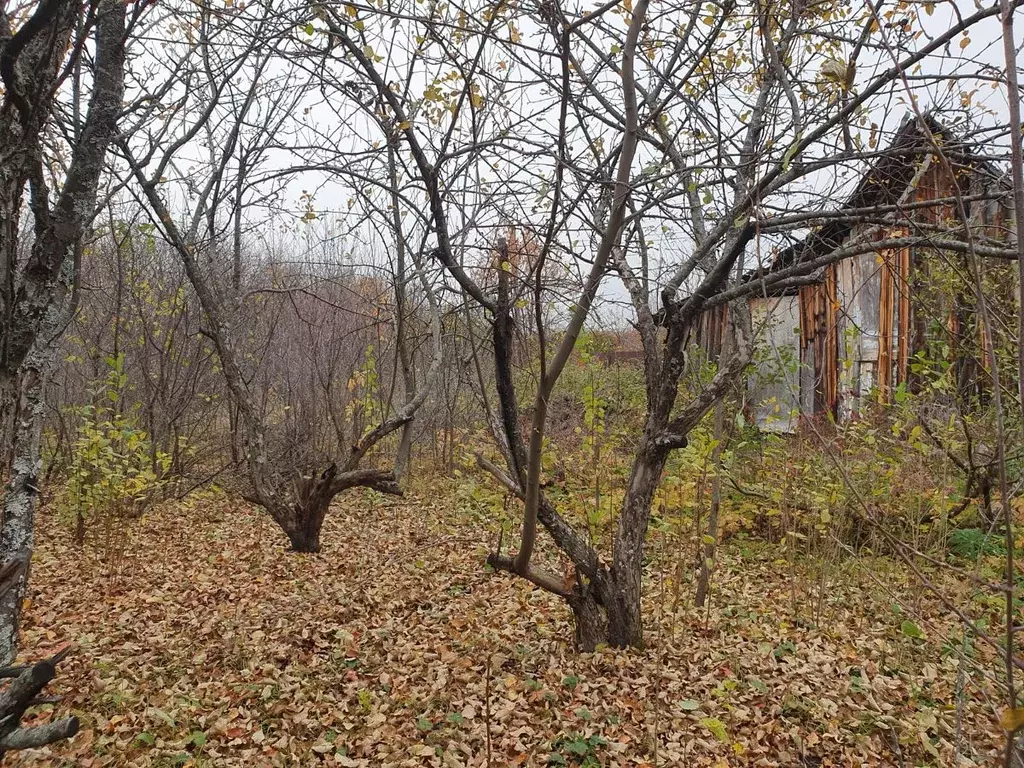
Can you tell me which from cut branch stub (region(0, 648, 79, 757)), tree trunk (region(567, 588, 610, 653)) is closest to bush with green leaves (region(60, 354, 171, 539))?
cut branch stub (region(0, 648, 79, 757))

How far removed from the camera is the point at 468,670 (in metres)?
3.56

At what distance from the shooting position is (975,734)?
2.93 meters

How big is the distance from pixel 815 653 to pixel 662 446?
1.58 m

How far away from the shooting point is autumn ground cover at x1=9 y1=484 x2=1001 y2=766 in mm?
2861

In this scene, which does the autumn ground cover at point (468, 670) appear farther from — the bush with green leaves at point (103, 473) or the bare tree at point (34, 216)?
the bare tree at point (34, 216)

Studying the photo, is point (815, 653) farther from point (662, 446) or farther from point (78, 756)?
point (78, 756)

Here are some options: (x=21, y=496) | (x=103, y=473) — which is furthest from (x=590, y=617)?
(x=103, y=473)

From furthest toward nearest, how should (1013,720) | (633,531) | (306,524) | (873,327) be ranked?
(873,327) → (306,524) → (633,531) → (1013,720)

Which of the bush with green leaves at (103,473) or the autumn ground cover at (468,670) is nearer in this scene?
the autumn ground cover at (468,670)

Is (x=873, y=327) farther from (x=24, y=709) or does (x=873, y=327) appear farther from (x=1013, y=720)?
(x=24, y=709)

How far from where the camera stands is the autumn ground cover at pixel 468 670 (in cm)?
286

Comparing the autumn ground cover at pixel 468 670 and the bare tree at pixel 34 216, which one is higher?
the bare tree at pixel 34 216

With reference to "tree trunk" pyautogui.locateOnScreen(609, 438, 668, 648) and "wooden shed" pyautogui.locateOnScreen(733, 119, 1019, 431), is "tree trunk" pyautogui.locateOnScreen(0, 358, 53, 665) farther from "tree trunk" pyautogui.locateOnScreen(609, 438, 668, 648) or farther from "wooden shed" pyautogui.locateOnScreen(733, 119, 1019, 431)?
"wooden shed" pyautogui.locateOnScreen(733, 119, 1019, 431)

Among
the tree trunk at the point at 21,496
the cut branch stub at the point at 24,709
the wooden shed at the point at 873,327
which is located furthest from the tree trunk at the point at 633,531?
the tree trunk at the point at 21,496
